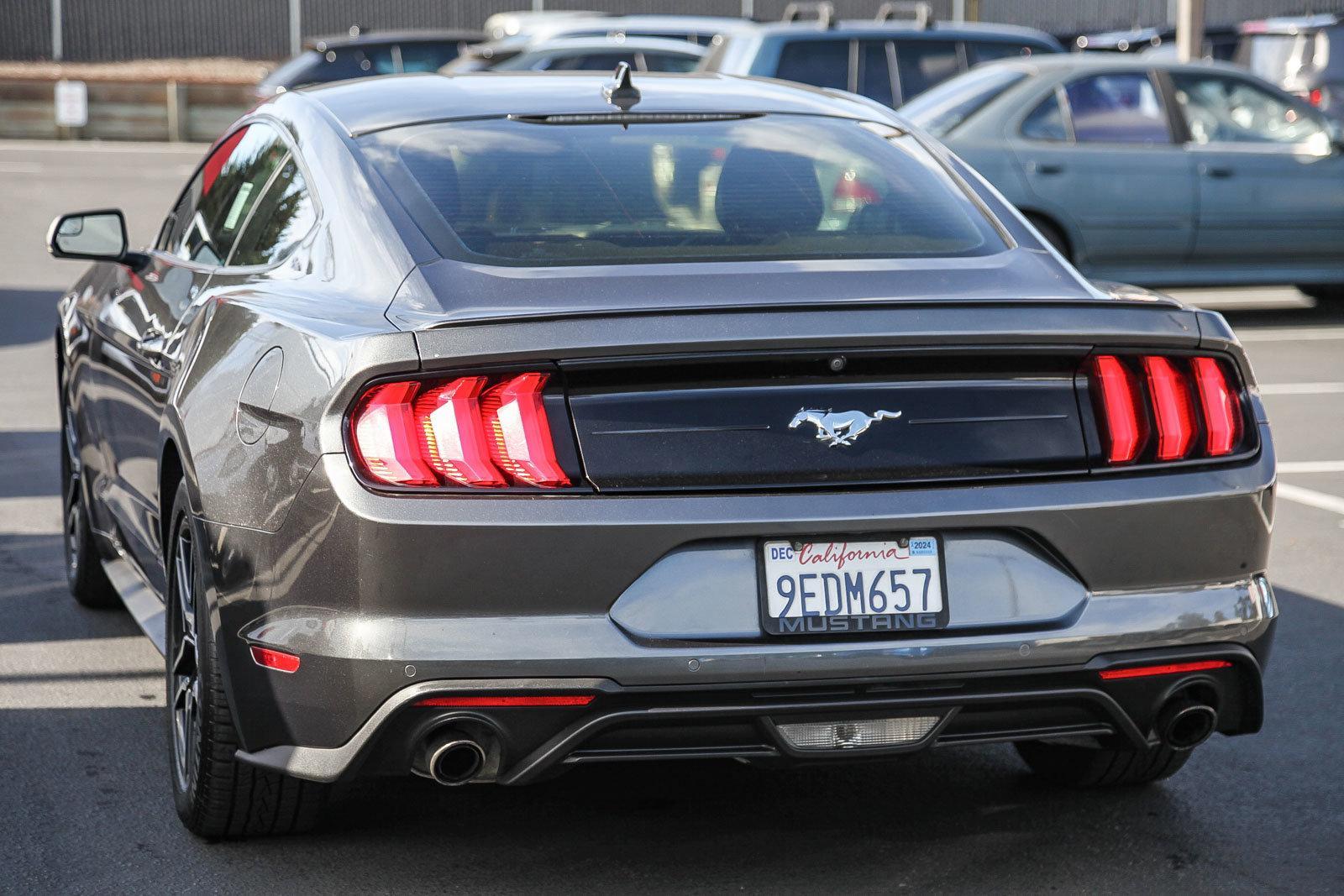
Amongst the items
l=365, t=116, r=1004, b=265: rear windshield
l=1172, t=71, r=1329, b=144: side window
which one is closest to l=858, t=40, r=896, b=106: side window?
l=1172, t=71, r=1329, b=144: side window

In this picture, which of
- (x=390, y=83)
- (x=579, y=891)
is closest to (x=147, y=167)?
(x=390, y=83)

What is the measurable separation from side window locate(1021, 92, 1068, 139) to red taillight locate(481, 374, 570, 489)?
9400mm

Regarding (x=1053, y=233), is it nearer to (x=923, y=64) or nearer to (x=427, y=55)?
(x=923, y=64)

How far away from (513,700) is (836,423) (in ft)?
2.36

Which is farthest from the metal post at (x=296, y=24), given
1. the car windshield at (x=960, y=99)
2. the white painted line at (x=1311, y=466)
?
the white painted line at (x=1311, y=466)

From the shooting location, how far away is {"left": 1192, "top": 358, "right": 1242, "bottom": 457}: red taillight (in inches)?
141

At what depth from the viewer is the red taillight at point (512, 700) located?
3262 mm

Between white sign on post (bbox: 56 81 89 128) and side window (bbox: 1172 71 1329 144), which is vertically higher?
side window (bbox: 1172 71 1329 144)

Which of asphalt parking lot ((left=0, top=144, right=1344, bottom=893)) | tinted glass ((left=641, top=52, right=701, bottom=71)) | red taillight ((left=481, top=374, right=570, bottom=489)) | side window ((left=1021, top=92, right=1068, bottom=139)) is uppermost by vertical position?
red taillight ((left=481, top=374, right=570, bottom=489))

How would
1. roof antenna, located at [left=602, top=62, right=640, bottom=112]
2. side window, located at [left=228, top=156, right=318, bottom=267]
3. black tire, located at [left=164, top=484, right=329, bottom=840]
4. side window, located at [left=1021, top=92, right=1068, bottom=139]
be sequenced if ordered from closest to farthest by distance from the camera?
black tire, located at [left=164, top=484, right=329, bottom=840] < side window, located at [left=228, top=156, right=318, bottom=267] < roof antenna, located at [left=602, top=62, right=640, bottom=112] < side window, located at [left=1021, top=92, right=1068, bottom=139]

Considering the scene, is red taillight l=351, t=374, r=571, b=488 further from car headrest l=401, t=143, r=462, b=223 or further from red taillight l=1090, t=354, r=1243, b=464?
red taillight l=1090, t=354, r=1243, b=464

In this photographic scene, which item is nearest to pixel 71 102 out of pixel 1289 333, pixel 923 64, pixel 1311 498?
pixel 923 64

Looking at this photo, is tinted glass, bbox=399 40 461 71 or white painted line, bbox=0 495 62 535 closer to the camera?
white painted line, bbox=0 495 62 535

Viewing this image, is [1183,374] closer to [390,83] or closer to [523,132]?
[523,132]
